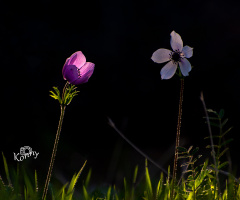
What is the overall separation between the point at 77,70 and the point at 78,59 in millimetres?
49

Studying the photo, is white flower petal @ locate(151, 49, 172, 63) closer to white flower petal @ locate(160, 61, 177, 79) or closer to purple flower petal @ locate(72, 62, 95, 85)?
white flower petal @ locate(160, 61, 177, 79)

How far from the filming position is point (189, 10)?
316cm

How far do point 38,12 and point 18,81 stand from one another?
534 mm

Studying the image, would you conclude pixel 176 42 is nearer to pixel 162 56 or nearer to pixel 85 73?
pixel 162 56

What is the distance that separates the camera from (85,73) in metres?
1.38

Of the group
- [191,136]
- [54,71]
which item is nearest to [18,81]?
[54,71]

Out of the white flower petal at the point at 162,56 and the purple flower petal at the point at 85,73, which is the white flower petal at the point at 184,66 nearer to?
the white flower petal at the point at 162,56

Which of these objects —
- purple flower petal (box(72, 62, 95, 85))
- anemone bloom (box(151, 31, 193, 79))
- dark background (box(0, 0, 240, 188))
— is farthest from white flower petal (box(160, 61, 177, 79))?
dark background (box(0, 0, 240, 188))

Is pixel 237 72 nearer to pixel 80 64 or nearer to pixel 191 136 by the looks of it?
pixel 191 136

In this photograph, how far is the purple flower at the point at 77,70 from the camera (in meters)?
1.35

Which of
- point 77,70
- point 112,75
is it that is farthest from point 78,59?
point 112,75

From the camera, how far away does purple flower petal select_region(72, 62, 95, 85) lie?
1365mm

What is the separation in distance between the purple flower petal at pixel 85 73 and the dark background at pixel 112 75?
1568 millimetres

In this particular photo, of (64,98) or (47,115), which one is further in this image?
(47,115)
